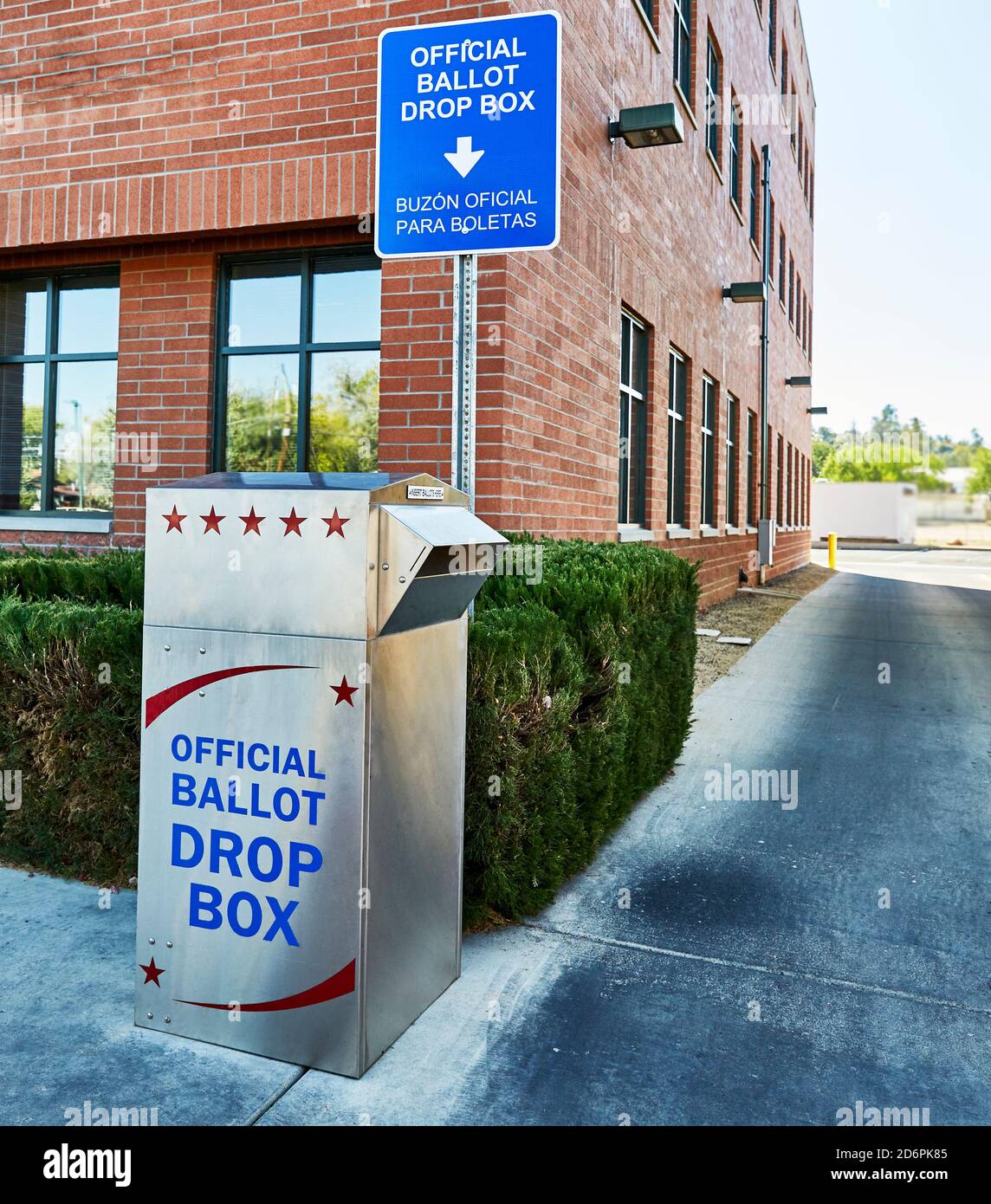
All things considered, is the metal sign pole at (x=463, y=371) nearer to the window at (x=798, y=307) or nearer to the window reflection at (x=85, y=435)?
the window reflection at (x=85, y=435)

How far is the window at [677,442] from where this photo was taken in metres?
11.9

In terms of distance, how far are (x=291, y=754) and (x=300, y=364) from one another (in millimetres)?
4750

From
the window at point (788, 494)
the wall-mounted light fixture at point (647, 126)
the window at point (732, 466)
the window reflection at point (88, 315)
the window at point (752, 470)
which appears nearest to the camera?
the window reflection at point (88, 315)

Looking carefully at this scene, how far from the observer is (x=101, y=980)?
3287 millimetres

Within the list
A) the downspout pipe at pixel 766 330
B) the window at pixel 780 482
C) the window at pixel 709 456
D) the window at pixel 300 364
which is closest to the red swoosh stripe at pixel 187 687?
the window at pixel 300 364

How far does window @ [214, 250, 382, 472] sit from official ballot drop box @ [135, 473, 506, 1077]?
158 inches

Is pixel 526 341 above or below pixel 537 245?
above

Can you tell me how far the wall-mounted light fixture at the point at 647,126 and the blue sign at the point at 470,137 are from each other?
4.77 meters

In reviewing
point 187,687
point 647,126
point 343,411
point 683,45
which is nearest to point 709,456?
point 683,45

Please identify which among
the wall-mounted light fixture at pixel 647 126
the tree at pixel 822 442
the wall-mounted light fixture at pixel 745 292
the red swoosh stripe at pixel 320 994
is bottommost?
the red swoosh stripe at pixel 320 994

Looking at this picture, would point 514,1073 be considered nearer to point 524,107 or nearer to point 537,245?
point 537,245

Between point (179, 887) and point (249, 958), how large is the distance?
29 centimetres

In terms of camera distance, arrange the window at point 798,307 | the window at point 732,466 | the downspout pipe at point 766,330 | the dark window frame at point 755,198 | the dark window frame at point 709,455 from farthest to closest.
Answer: the window at point 798,307 < the downspout pipe at point 766,330 < the dark window frame at point 755,198 < the window at point 732,466 < the dark window frame at point 709,455

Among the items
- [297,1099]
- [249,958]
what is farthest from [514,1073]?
[249,958]
